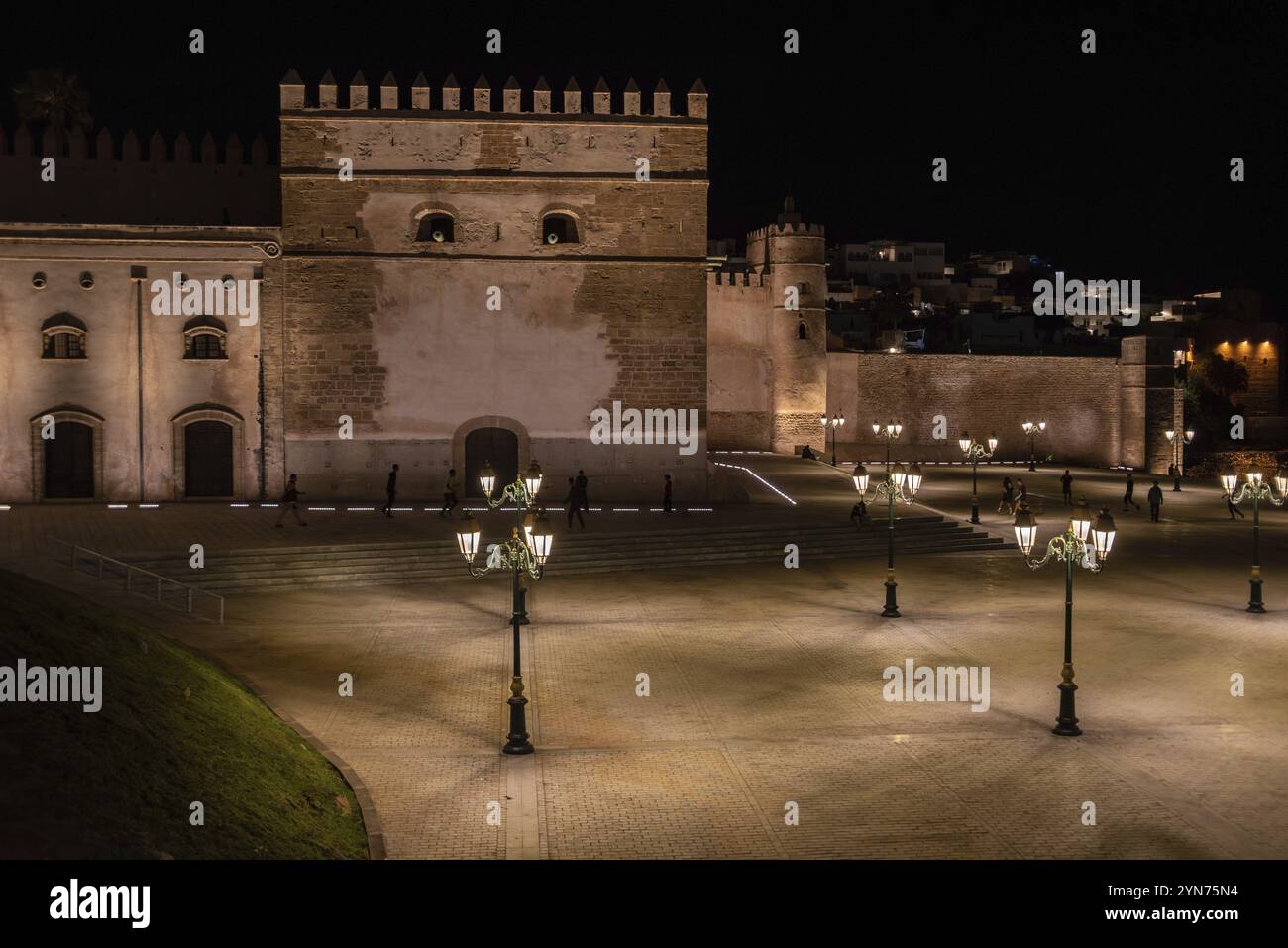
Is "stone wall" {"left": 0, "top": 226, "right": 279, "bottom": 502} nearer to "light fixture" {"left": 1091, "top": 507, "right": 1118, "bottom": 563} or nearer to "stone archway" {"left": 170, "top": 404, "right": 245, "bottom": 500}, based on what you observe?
"stone archway" {"left": 170, "top": 404, "right": 245, "bottom": 500}

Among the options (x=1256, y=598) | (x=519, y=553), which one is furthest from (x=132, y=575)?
(x=1256, y=598)

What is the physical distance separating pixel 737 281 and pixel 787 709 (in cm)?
3884

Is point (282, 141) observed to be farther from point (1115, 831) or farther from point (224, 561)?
point (1115, 831)

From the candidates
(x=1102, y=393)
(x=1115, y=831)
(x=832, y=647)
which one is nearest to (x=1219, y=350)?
(x=1102, y=393)

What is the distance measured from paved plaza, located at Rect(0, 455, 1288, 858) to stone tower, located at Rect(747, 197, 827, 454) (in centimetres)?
2684

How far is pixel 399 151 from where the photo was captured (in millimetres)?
29672

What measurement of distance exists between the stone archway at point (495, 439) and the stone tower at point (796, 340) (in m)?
21.8

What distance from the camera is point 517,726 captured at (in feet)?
38.8

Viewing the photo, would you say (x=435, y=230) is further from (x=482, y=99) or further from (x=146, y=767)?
(x=146, y=767)

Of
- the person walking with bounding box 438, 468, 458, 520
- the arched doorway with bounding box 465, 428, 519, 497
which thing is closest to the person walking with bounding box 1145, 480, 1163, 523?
the arched doorway with bounding box 465, 428, 519, 497

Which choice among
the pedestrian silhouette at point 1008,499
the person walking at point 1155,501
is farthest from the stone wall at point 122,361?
the person walking at point 1155,501

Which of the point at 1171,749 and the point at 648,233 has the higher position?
the point at 648,233

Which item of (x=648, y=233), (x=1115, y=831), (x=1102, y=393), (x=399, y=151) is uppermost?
(x=399, y=151)
